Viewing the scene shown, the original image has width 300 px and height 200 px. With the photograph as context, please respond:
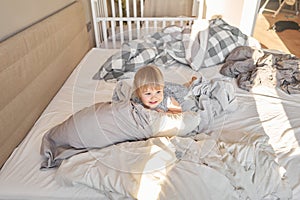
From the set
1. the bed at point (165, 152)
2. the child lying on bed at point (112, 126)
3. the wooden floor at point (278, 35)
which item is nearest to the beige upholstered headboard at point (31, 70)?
the bed at point (165, 152)

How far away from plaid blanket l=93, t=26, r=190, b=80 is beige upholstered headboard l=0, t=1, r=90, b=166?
1.00 ft

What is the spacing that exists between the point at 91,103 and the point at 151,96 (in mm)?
426

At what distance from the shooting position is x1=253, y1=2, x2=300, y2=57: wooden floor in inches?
141

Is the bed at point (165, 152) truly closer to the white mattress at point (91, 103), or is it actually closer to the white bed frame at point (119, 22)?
the white mattress at point (91, 103)

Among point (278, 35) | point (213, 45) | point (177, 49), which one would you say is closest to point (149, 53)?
point (177, 49)

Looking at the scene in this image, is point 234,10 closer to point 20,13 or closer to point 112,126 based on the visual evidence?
point 20,13

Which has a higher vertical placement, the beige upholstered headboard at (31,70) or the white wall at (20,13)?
the white wall at (20,13)

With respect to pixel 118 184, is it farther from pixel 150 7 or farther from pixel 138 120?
pixel 150 7

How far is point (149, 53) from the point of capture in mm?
1812

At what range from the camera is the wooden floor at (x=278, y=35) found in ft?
11.8

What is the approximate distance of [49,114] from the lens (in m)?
1.40

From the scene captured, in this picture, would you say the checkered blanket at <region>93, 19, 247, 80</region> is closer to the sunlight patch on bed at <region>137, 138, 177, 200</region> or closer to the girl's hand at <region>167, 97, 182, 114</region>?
the girl's hand at <region>167, 97, 182, 114</region>

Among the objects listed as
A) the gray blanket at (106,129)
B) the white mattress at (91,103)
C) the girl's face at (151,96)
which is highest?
the girl's face at (151,96)

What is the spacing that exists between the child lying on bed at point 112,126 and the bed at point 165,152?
0.12 ft
